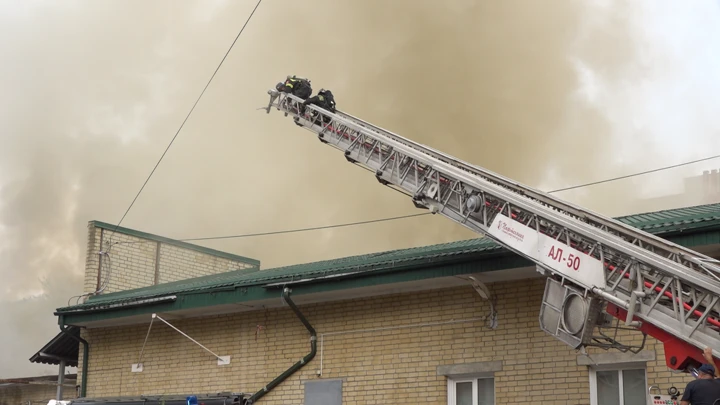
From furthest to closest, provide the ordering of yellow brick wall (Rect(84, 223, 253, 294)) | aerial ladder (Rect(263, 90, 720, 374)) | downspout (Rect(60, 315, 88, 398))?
yellow brick wall (Rect(84, 223, 253, 294)) < downspout (Rect(60, 315, 88, 398)) < aerial ladder (Rect(263, 90, 720, 374))

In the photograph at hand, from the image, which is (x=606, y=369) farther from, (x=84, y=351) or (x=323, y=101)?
(x=84, y=351)

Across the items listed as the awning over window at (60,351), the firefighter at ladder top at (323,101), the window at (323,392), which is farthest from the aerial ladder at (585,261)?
the awning over window at (60,351)

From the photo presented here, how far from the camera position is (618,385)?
9.88 meters

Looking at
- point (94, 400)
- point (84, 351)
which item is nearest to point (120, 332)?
point (84, 351)

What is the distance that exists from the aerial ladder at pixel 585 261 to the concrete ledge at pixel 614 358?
65cm

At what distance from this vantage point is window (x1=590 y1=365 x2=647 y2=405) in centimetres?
974

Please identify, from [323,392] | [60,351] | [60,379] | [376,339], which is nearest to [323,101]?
[376,339]

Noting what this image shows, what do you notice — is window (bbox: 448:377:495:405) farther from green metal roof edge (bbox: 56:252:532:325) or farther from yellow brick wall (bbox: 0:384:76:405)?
yellow brick wall (bbox: 0:384:76:405)

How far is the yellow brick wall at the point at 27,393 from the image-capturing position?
20.3 meters

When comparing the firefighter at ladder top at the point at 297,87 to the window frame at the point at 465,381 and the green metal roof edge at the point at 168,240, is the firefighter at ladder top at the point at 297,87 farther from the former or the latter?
the green metal roof edge at the point at 168,240

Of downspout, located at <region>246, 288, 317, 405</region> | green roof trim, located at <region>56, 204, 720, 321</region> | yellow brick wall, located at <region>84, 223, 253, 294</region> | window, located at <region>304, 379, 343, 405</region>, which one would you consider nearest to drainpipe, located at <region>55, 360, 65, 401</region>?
yellow brick wall, located at <region>84, 223, 253, 294</region>

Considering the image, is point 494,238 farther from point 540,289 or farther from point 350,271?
point 350,271

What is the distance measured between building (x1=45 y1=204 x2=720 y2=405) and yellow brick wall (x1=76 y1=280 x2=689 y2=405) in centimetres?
2

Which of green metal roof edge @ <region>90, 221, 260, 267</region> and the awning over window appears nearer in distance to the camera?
the awning over window
